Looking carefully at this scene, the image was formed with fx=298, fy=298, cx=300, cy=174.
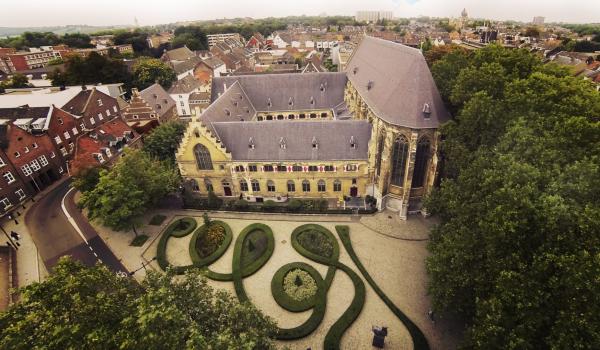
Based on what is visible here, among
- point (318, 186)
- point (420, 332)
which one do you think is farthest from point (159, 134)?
point (420, 332)

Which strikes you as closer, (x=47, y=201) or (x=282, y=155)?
(x=282, y=155)

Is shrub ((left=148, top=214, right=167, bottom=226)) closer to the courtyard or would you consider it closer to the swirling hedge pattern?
the courtyard

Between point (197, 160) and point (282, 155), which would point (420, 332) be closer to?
point (282, 155)

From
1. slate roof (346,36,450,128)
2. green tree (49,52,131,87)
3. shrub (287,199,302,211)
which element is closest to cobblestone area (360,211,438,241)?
shrub (287,199,302,211)

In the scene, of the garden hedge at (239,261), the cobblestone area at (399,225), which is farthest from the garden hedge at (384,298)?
the garden hedge at (239,261)

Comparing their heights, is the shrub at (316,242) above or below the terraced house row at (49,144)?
below

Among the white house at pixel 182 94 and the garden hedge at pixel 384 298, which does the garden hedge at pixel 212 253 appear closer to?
the garden hedge at pixel 384 298
